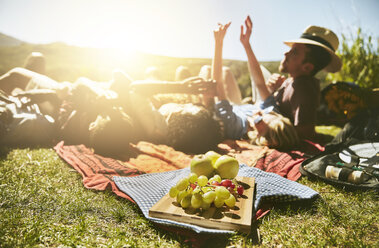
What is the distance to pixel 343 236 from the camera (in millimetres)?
1490

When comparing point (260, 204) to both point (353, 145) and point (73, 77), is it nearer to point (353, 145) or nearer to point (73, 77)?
point (353, 145)

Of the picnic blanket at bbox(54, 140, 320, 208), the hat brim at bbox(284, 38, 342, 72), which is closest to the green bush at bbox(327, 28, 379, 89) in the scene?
the hat brim at bbox(284, 38, 342, 72)

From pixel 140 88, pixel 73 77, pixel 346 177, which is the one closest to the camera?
pixel 346 177

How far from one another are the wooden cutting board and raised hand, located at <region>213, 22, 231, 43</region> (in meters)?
3.47

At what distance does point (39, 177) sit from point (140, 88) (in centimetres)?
218

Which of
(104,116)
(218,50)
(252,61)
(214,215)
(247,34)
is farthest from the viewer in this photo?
(218,50)

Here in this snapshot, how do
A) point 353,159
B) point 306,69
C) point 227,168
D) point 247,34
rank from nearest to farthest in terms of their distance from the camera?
point 227,168, point 353,159, point 306,69, point 247,34

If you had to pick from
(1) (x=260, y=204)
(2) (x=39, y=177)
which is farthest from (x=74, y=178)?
(1) (x=260, y=204)

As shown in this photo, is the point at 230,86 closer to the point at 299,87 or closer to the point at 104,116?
the point at 299,87

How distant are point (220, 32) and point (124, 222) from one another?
3838 millimetres

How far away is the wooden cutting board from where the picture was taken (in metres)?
1.47

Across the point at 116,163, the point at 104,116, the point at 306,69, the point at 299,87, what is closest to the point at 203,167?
the point at 116,163

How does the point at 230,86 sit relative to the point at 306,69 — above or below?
below

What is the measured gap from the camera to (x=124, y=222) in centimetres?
171
